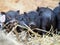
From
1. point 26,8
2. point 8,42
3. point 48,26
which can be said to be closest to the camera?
point 8,42

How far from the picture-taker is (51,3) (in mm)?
5980

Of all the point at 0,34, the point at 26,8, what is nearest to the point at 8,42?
the point at 0,34

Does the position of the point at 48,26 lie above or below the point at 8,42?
below

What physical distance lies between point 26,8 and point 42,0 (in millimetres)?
410

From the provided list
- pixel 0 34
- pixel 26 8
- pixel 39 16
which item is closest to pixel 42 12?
pixel 39 16

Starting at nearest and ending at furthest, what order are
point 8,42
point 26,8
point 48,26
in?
point 8,42 < point 48,26 < point 26,8

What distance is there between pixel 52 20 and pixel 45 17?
0.41ft

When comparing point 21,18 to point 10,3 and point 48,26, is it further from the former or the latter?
point 10,3

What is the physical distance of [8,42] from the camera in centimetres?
192

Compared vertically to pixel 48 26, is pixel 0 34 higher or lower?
higher

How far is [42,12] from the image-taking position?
4.67 m

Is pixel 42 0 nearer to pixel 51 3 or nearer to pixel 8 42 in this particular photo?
pixel 51 3

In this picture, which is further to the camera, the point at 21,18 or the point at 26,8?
the point at 26,8

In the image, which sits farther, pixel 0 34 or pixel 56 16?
pixel 56 16
